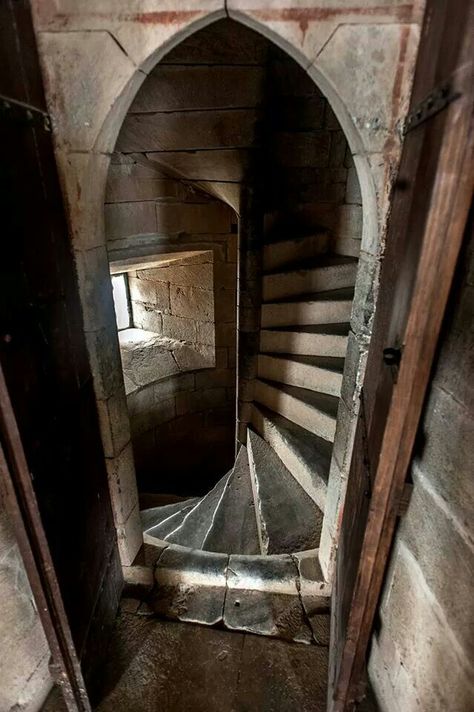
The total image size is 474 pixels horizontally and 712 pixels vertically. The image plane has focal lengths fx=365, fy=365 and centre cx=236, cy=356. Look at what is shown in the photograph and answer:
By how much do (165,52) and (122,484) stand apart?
1.84m

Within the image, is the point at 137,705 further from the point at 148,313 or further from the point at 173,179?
the point at 148,313

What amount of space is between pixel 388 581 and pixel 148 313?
3.97 metres

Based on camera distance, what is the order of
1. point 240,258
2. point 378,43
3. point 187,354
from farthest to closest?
point 187,354 < point 240,258 < point 378,43

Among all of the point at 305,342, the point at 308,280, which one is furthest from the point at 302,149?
the point at 305,342

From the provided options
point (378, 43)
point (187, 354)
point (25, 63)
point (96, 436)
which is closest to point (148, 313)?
point (187, 354)

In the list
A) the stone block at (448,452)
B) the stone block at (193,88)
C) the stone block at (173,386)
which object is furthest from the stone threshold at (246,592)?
the stone block at (193,88)

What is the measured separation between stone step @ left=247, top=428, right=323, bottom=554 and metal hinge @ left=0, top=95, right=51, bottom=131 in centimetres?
233

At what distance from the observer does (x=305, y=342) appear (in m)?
2.85

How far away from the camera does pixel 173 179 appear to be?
10.0 feet

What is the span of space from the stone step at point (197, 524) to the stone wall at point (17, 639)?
3.69ft

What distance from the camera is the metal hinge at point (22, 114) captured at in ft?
3.33

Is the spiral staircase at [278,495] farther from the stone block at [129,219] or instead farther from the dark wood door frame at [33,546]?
the stone block at [129,219]

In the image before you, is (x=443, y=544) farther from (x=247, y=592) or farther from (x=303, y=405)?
(x=303, y=405)

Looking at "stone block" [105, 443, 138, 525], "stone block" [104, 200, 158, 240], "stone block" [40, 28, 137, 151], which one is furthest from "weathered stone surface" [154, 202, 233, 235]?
"stone block" [105, 443, 138, 525]
